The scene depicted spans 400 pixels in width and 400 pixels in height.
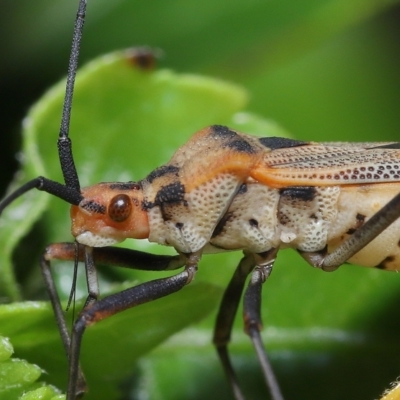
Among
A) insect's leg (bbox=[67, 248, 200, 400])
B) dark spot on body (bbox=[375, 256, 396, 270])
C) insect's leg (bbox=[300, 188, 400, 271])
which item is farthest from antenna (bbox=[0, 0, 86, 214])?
dark spot on body (bbox=[375, 256, 396, 270])

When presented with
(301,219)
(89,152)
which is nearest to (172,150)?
(89,152)

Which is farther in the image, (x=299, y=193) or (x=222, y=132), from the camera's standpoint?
(x=222, y=132)

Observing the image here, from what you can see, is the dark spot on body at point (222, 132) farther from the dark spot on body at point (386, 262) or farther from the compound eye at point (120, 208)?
the dark spot on body at point (386, 262)

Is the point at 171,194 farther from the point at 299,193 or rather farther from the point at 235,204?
the point at 299,193

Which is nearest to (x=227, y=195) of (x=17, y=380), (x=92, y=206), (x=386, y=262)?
(x=92, y=206)

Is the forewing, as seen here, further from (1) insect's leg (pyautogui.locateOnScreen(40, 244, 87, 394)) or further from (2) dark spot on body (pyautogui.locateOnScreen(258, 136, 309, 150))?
(1) insect's leg (pyautogui.locateOnScreen(40, 244, 87, 394))
